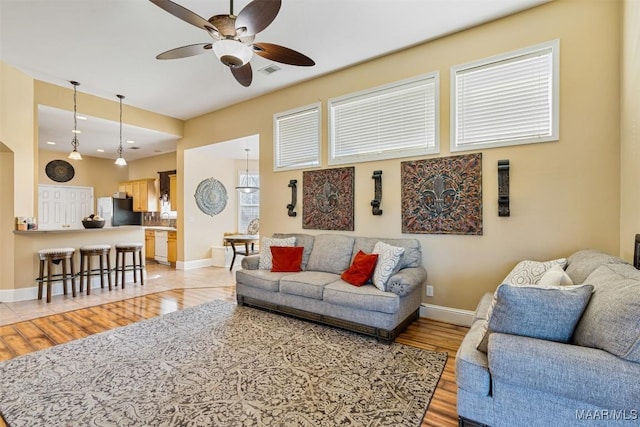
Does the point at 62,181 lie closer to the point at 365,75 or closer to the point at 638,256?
the point at 365,75

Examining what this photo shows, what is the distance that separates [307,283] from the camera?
3480mm

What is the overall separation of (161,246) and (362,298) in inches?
262

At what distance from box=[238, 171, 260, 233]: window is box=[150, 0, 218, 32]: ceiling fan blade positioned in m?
6.08

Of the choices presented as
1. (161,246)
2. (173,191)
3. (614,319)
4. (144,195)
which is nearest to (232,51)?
(614,319)

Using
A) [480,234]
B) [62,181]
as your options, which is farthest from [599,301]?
[62,181]

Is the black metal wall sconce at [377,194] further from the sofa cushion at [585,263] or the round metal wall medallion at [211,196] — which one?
the round metal wall medallion at [211,196]

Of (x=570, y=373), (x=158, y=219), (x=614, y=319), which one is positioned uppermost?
(x=158, y=219)

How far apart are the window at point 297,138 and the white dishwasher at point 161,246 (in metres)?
4.36

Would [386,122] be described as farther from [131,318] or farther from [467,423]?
[131,318]

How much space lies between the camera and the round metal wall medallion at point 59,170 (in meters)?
8.38

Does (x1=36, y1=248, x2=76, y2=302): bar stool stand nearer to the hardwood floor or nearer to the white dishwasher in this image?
the hardwood floor

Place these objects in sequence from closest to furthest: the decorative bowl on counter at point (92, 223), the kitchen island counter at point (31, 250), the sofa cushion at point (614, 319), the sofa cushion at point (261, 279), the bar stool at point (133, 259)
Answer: the sofa cushion at point (614, 319) < the sofa cushion at point (261, 279) < the kitchen island counter at point (31, 250) < the decorative bowl on counter at point (92, 223) < the bar stool at point (133, 259)

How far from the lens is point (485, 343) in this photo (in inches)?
66.1

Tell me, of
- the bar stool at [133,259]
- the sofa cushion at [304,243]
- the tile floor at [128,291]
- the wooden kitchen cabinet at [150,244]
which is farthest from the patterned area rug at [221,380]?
the wooden kitchen cabinet at [150,244]
